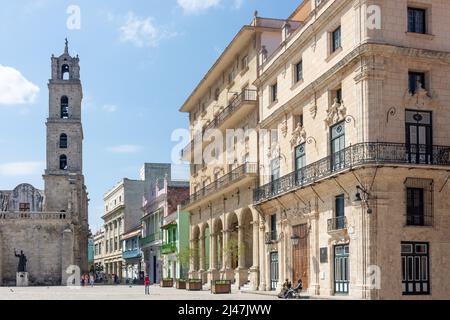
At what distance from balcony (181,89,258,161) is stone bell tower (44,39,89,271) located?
25047 millimetres

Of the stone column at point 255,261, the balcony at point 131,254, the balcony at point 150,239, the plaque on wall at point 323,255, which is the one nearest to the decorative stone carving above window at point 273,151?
the stone column at point 255,261

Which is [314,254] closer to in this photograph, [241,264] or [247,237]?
[241,264]

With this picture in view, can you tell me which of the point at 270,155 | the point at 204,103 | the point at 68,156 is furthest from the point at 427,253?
the point at 68,156

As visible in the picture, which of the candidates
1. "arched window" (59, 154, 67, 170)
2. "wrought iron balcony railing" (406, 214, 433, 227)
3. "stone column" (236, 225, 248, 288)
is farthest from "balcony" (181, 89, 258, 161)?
"arched window" (59, 154, 67, 170)

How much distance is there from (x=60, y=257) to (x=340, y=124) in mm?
43302

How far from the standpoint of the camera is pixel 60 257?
65562 mm

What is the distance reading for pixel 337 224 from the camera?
28.6 metres

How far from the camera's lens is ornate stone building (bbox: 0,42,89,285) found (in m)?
65.2

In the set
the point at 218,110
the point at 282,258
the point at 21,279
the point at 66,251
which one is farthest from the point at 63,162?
the point at 282,258

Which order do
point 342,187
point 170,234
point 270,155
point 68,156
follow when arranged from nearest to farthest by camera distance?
1. point 342,187
2. point 270,155
3. point 170,234
4. point 68,156

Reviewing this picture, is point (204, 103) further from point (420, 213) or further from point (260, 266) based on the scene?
point (420, 213)

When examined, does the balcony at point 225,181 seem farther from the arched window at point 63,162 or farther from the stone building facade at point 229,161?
the arched window at point 63,162

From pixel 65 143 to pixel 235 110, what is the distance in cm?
3371

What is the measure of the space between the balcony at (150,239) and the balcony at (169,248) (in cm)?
459
